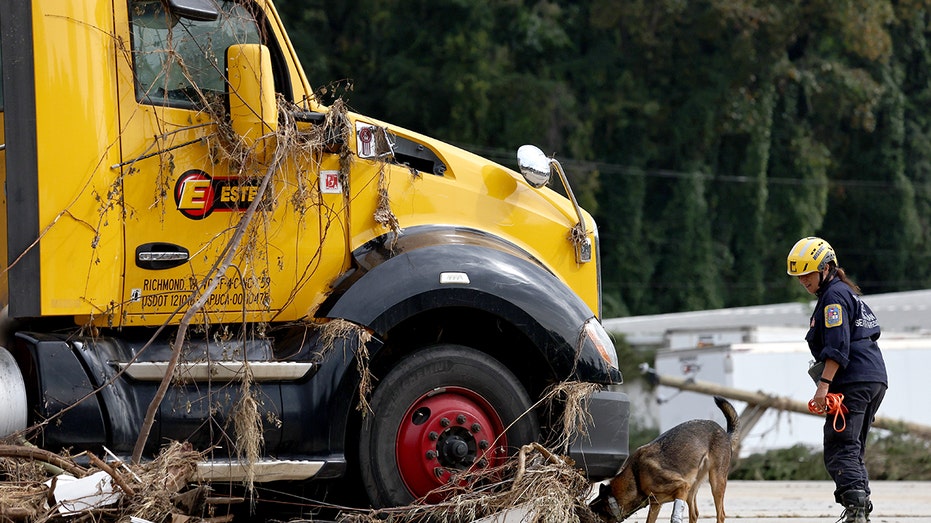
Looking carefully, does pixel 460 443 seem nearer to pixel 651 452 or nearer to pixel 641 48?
pixel 651 452

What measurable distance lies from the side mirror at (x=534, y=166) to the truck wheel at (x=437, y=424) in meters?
1.14

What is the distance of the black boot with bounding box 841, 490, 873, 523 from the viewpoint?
7.57 m

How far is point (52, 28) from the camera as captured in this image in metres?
6.24

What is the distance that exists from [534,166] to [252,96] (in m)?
1.66

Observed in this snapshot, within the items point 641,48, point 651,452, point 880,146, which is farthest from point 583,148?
point 651,452

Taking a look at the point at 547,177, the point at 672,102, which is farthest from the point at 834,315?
the point at 672,102

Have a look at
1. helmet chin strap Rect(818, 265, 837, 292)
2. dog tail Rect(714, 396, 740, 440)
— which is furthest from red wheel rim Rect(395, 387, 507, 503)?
helmet chin strap Rect(818, 265, 837, 292)

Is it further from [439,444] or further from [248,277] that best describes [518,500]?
[248,277]

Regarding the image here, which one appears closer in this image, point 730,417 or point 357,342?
point 357,342

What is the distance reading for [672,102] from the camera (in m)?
31.8

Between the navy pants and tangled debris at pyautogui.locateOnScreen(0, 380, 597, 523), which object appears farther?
the navy pants

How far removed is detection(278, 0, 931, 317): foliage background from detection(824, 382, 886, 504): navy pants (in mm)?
20664

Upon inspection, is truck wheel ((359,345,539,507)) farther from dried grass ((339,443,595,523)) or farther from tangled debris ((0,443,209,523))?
tangled debris ((0,443,209,523))

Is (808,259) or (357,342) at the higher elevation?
(808,259)
